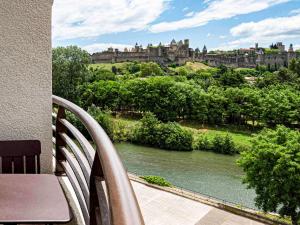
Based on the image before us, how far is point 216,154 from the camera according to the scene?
24.5 meters

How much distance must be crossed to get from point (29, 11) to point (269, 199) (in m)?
11.6

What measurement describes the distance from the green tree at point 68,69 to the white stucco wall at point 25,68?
2878cm

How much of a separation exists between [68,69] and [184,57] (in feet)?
147

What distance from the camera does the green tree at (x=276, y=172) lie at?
12.0m

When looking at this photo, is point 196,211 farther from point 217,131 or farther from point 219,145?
point 217,131

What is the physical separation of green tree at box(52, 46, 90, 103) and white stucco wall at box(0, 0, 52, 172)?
28.8 metres

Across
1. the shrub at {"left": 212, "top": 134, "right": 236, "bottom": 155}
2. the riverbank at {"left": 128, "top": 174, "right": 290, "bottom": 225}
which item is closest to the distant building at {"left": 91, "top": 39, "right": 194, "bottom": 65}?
the shrub at {"left": 212, "top": 134, "right": 236, "bottom": 155}

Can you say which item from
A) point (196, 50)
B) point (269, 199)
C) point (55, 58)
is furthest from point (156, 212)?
point (196, 50)

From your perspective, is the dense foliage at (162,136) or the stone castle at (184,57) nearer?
the dense foliage at (162,136)

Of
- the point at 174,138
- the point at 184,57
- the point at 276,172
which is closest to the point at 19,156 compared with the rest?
the point at 276,172

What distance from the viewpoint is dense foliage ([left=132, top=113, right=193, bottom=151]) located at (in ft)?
83.5

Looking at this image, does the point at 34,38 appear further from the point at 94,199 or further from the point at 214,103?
the point at 214,103

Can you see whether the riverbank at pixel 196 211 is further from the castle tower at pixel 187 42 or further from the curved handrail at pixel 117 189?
the castle tower at pixel 187 42

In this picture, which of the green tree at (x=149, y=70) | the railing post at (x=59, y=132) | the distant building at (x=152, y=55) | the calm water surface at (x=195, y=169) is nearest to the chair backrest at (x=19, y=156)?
the railing post at (x=59, y=132)
